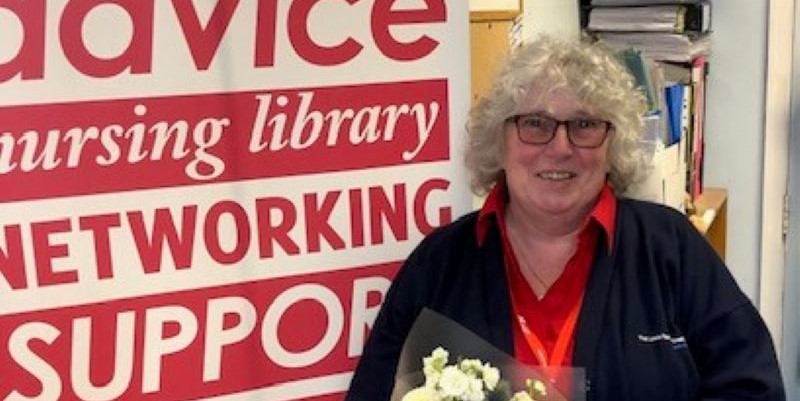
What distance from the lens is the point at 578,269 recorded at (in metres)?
1.52

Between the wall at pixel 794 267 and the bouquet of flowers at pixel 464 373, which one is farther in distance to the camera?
the wall at pixel 794 267

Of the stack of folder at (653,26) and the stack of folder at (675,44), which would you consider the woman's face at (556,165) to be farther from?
the stack of folder at (653,26)

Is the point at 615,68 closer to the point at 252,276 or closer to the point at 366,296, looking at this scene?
the point at 366,296

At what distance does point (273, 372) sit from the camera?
144 centimetres

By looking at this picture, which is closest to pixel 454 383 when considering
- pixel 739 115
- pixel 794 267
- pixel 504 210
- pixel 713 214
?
pixel 504 210

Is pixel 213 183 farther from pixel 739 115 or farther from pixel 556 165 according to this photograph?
pixel 739 115

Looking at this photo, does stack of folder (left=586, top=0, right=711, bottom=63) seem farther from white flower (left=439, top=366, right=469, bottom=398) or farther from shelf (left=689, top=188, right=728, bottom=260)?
white flower (left=439, top=366, right=469, bottom=398)

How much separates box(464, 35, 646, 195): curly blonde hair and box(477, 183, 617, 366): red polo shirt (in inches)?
2.2

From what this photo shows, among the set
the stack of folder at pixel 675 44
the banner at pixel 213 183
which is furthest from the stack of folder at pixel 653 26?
the banner at pixel 213 183

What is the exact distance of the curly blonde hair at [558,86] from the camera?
4.90 feet

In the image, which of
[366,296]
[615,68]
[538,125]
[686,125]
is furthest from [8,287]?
[686,125]

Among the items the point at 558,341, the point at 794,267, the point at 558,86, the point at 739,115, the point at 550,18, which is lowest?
the point at 794,267

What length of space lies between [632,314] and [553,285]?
0.43 feet

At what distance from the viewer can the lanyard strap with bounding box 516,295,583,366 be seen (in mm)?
1462
